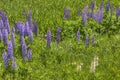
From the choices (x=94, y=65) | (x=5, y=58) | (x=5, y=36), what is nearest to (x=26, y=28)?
(x=5, y=36)

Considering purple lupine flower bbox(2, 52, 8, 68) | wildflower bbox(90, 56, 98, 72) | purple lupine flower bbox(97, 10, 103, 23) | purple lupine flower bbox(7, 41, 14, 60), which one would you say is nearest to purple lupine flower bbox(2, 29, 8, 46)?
purple lupine flower bbox(7, 41, 14, 60)

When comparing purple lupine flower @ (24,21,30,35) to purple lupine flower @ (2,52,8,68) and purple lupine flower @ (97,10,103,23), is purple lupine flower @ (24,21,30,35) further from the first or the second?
→ purple lupine flower @ (97,10,103,23)

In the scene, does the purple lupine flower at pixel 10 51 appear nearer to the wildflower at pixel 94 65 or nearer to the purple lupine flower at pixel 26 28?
the purple lupine flower at pixel 26 28

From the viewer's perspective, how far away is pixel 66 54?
274 inches

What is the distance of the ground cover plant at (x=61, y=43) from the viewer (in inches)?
251

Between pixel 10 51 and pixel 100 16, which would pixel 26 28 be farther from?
pixel 100 16

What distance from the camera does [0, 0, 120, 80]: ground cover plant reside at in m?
6.37

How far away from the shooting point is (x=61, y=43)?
295 inches

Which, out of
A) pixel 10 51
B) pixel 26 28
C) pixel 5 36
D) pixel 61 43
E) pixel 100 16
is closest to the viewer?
pixel 10 51

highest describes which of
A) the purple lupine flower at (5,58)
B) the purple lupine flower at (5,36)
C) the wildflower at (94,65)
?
the purple lupine flower at (5,36)

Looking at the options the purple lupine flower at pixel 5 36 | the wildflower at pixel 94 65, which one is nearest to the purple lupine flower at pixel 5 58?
the purple lupine flower at pixel 5 36

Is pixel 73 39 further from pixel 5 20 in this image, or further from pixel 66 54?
pixel 5 20

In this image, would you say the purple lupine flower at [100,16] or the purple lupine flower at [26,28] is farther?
the purple lupine flower at [100,16]

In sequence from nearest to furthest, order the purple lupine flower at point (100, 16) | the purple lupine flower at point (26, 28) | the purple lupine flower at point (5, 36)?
the purple lupine flower at point (5, 36) < the purple lupine flower at point (26, 28) < the purple lupine flower at point (100, 16)
